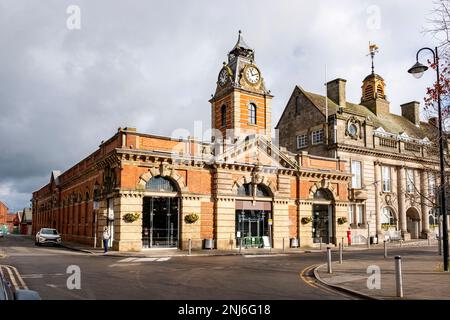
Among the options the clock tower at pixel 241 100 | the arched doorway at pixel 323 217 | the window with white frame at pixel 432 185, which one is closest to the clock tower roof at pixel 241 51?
the clock tower at pixel 241 100

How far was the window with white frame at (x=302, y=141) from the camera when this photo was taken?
146ft

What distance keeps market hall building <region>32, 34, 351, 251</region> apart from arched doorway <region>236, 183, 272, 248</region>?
78mm

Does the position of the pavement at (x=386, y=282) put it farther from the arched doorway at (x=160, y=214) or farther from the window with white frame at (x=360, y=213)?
the window with white frame at (x=360, y=213)

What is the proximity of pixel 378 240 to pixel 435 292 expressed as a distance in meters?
31.4

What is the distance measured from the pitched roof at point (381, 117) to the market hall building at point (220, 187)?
24.6 feet

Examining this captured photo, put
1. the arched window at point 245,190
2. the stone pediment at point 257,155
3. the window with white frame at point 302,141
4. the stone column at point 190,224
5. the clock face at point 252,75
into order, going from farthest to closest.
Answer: the window with white frame at point 302,141 < the clock face at point 252,75 < the arched window at point 245,190 < the stone pediment at point 257,155 < the stone column at point 190,224

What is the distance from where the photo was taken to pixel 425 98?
15.2 metres

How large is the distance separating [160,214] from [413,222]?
3066 cm

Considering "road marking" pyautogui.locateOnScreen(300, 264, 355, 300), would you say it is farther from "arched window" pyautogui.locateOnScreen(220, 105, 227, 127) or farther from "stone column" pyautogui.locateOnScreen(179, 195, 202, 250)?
"arched window" pyautogui.locateOnScreen(220, 105, 227, 127)

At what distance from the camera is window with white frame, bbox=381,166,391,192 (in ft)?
141

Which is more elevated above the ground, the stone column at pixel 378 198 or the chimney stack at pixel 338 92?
the chimney stack at pixel 338 92

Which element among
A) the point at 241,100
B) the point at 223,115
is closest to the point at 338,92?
the point at 241,100
